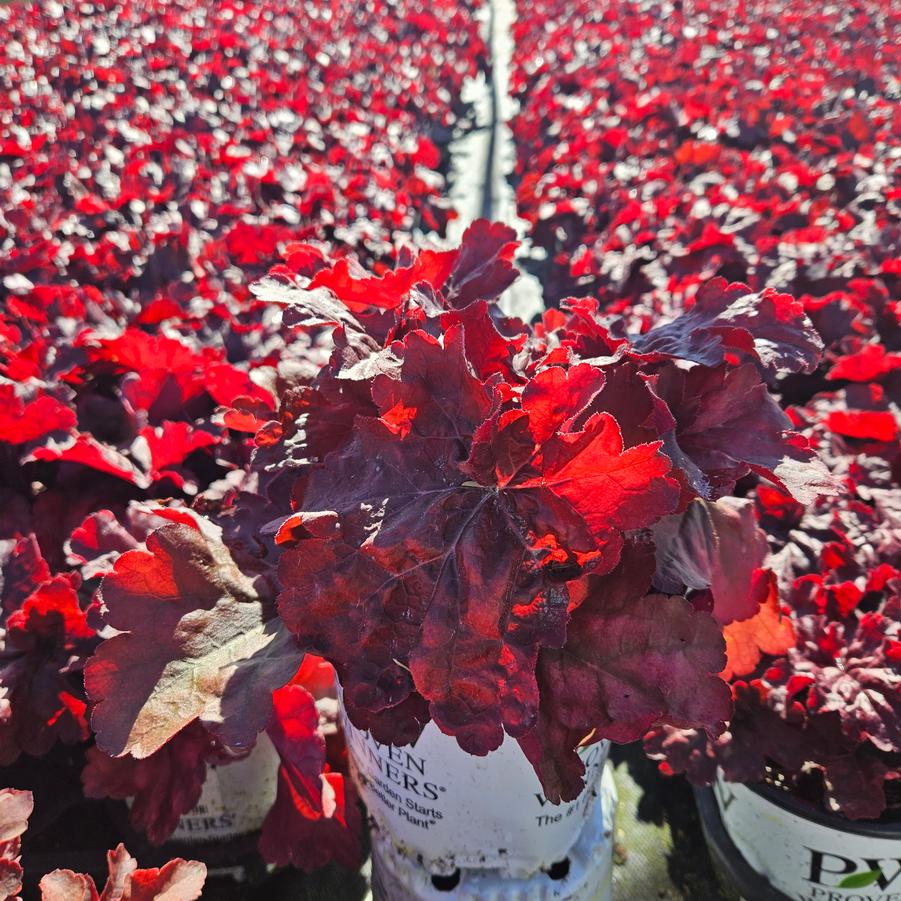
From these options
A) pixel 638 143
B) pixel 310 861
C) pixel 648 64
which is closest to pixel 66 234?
pixel 310 861

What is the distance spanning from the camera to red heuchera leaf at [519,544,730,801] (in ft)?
3.22

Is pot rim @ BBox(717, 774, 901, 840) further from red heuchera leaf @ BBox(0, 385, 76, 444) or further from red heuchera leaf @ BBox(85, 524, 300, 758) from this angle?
red heuchera leaf @ BBox(0, 385, 76, 444)

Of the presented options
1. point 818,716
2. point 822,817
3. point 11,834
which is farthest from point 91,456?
point 822,817

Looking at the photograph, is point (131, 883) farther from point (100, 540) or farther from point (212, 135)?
point (212, 135)

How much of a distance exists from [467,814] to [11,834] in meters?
0.71

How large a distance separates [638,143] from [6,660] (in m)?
4.36

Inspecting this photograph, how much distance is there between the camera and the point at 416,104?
6.29 metres

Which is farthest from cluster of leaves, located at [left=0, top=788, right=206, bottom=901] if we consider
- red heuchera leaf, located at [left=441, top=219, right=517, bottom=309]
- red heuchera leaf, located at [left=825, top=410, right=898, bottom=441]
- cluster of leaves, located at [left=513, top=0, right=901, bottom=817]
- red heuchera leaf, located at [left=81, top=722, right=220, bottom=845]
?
red heuchera leaf, located at [left=825, top=410, right=898, bottom=441]

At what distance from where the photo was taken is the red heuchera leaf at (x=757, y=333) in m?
1.11

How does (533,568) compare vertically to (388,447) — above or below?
below

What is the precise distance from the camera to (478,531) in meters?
0.89

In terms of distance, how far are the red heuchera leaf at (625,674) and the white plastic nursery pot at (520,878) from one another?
70 centimetres

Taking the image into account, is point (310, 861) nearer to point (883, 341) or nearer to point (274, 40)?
point (883, 341)

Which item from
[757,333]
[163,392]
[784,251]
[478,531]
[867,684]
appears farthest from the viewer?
[784,251]
